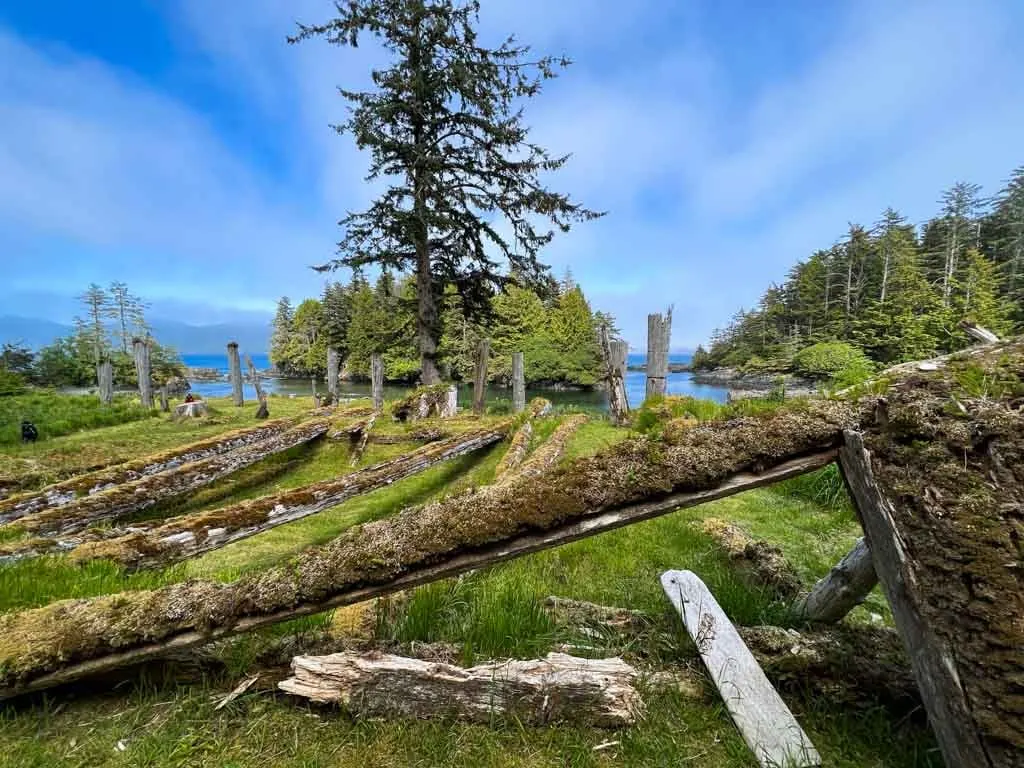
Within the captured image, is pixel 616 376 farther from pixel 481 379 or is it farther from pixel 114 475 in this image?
pixel 114 475

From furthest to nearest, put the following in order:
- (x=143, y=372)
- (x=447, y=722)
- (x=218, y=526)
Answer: (x=143, y=372)
(x=218, y=526)
(x=447, y=722)

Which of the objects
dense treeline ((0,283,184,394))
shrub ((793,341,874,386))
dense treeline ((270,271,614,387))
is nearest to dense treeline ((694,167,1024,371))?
shrub ((793,341,874,386))

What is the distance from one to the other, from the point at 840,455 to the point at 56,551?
5787 millimetres

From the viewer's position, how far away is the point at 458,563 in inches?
78.4

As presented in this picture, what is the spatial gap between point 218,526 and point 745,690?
431 centimetres

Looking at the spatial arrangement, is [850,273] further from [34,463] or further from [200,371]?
[200,371]

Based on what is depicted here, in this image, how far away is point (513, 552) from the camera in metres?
2.01

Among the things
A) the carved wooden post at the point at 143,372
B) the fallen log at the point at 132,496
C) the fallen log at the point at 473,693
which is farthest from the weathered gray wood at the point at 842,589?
the carved wooden post at the point at 143,372

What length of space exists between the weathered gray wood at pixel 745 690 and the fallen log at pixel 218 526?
3864 millimetres

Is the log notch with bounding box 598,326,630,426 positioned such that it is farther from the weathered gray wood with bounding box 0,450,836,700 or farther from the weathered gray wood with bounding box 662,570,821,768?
the weathered gray wood with bounding box 0,450,836,700

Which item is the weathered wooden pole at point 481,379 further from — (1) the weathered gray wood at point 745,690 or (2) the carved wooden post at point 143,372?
(2) the carved wooden post at point 143,372

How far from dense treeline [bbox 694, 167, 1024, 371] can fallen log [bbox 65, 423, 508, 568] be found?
44.9 meters

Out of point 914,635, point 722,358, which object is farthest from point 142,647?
point 722,358

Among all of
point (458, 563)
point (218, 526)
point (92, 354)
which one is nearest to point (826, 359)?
point (458, 563)
